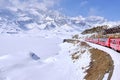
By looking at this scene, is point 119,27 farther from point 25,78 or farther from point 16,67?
point 25,78

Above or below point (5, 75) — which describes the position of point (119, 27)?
above

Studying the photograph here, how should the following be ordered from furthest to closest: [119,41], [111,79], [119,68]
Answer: [119,41]
[119,68]
[111,79]

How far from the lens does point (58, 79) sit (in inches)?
1671

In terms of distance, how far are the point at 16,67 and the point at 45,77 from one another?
60.0 feet

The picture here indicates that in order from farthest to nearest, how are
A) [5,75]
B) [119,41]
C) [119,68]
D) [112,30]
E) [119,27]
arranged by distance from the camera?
[112,30] → [119,27] → [5,75] → [119,41] → [119,68]

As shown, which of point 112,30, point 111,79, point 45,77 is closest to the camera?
point 111,79

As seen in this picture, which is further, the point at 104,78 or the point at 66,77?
the point at 66,77

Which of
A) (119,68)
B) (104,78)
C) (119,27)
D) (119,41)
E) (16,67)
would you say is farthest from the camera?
(119,27)

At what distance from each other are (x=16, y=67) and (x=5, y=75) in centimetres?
1188

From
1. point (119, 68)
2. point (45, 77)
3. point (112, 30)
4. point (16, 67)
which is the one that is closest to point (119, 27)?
point (112, 30)

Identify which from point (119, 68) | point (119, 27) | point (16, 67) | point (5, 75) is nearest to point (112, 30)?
point (119, 27)

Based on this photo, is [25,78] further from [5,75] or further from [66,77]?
[66,77]

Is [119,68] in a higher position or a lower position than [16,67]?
higher

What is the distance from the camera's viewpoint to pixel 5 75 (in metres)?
51.2
